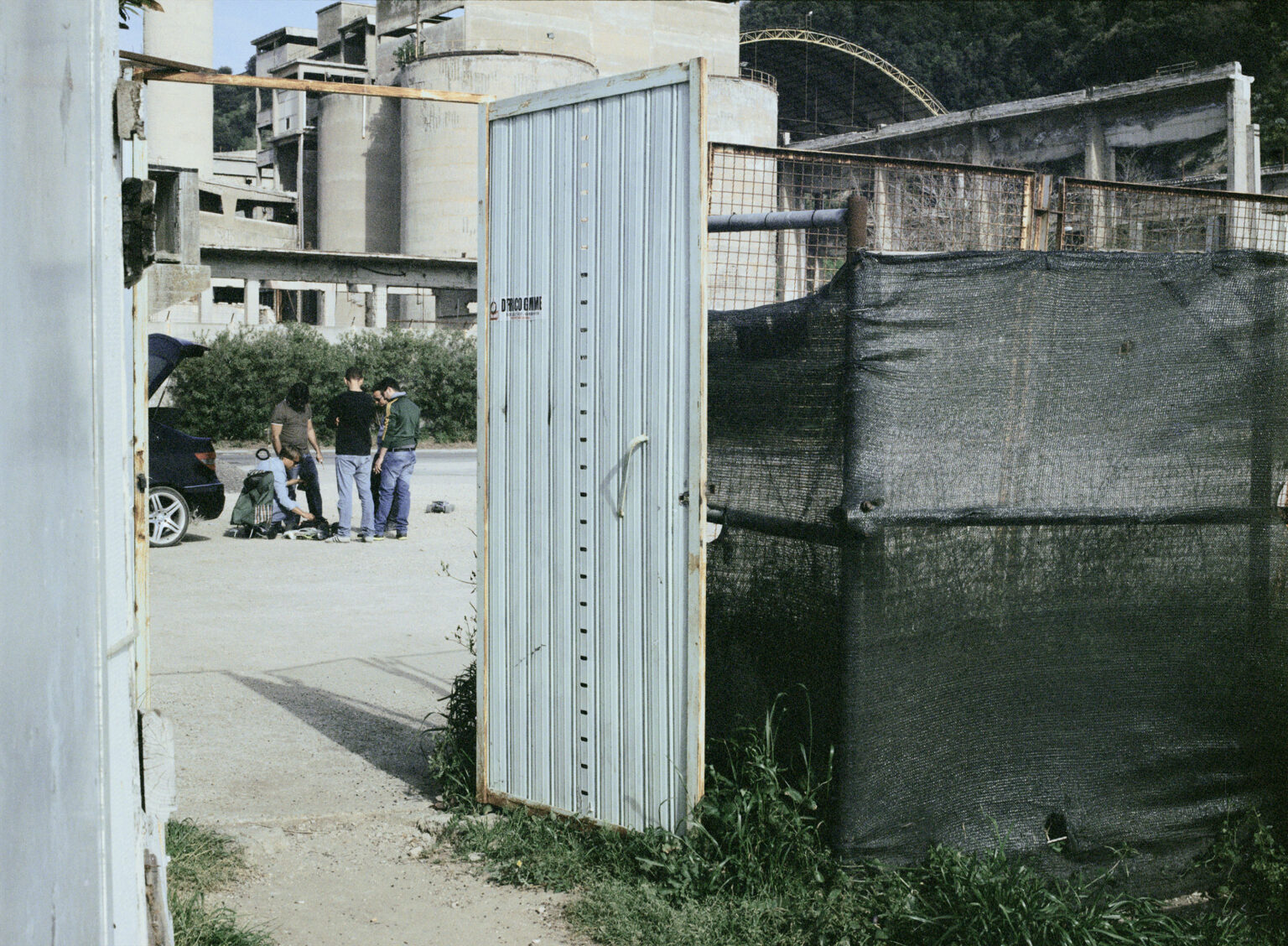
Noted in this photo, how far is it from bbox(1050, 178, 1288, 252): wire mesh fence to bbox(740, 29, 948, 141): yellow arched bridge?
76.9m

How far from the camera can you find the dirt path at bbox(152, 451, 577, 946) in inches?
167

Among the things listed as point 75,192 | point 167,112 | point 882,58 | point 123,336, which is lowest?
point 123,336

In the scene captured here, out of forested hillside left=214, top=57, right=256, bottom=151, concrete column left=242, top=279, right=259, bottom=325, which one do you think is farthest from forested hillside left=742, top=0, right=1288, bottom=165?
forested hillside left=214, top=57, right=256, bottom=151

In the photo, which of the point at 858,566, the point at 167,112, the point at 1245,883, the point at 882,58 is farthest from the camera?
the point at 882,58

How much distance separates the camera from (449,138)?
55375mm

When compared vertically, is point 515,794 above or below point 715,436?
below

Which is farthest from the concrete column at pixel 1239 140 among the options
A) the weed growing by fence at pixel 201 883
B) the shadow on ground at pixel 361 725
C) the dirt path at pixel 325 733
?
the weed growing by fence at pixel 201 883

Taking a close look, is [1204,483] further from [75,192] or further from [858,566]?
[75,192]

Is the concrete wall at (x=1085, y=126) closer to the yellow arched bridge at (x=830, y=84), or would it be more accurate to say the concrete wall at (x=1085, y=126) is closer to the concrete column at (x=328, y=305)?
the concrete column at (x=328, y=305)

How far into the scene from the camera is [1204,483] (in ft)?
14.0

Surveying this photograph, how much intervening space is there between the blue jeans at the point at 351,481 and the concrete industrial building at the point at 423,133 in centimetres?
2737

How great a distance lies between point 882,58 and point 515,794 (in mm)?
86906

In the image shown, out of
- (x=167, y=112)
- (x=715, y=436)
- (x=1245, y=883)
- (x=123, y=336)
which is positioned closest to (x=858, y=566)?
(x=715, y=436)

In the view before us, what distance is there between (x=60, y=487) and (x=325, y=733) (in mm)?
4248
